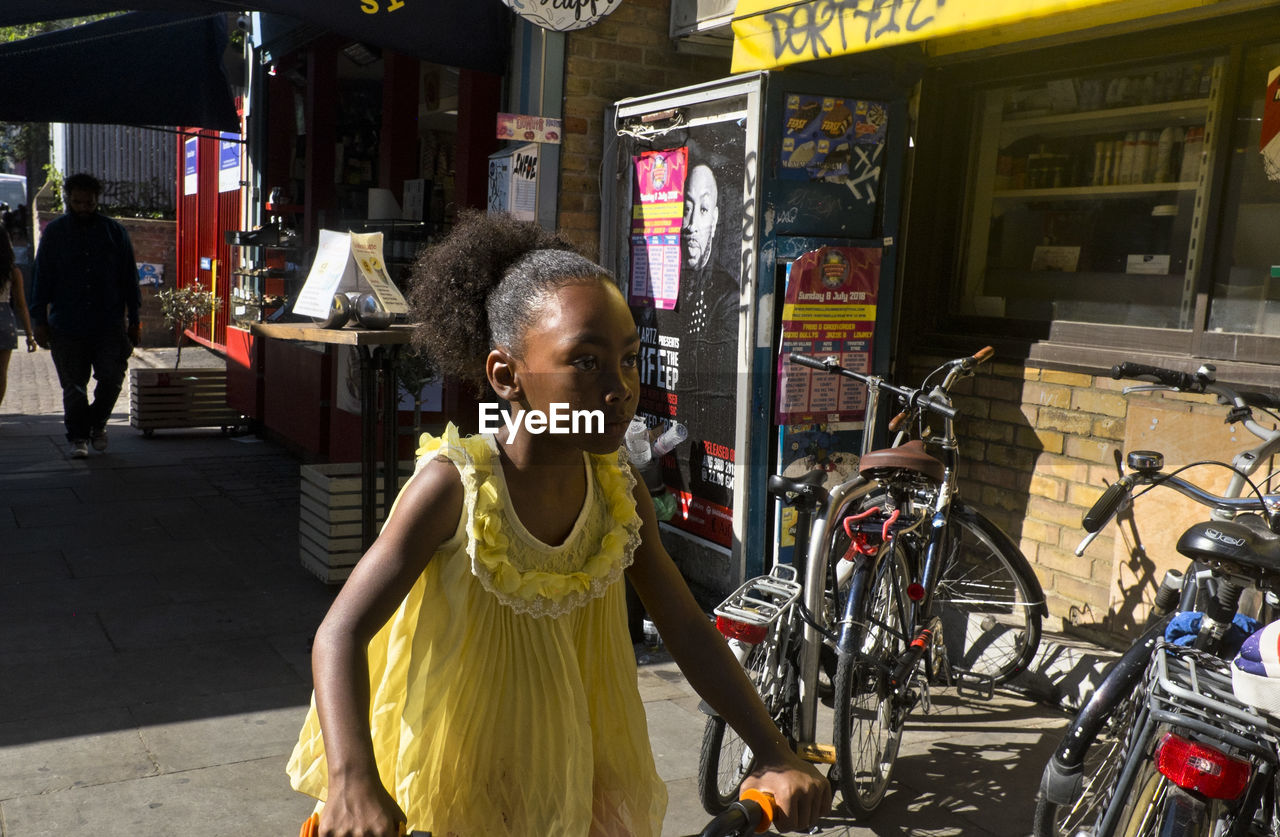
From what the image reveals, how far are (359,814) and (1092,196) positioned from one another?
454 cm

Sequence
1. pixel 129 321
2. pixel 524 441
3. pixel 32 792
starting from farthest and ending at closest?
pixel 129 321 → pixel 32 792 → pixel 524 441

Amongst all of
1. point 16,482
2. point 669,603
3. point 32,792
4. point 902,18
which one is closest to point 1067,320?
point 902,18

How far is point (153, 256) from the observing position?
59.0 ft

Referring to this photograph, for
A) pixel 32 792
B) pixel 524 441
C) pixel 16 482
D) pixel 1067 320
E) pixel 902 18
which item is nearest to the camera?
pixel 524 441

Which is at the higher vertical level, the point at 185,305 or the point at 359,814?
the point at 359,814

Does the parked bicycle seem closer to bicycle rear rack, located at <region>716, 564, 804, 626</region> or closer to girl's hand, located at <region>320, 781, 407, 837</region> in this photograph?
bicycle rear rack, located at <region>716, 564, 804, 626</region>

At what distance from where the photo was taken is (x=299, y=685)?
4414mm

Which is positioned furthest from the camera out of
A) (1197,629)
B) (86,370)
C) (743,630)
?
(86,370)

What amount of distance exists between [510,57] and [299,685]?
3.48m

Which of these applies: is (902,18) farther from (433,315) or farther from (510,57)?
(433,315)

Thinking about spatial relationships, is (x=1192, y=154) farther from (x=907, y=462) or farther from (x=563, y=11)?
(x=563, y=11)

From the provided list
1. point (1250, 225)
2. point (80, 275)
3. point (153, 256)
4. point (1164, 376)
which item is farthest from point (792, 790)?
point (153, 256)

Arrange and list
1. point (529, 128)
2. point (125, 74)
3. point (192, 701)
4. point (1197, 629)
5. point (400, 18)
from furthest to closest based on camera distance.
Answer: point (125, 74)
point (529, 128)
point (400, 18)
point (192, 701)
point (1197, 629)
